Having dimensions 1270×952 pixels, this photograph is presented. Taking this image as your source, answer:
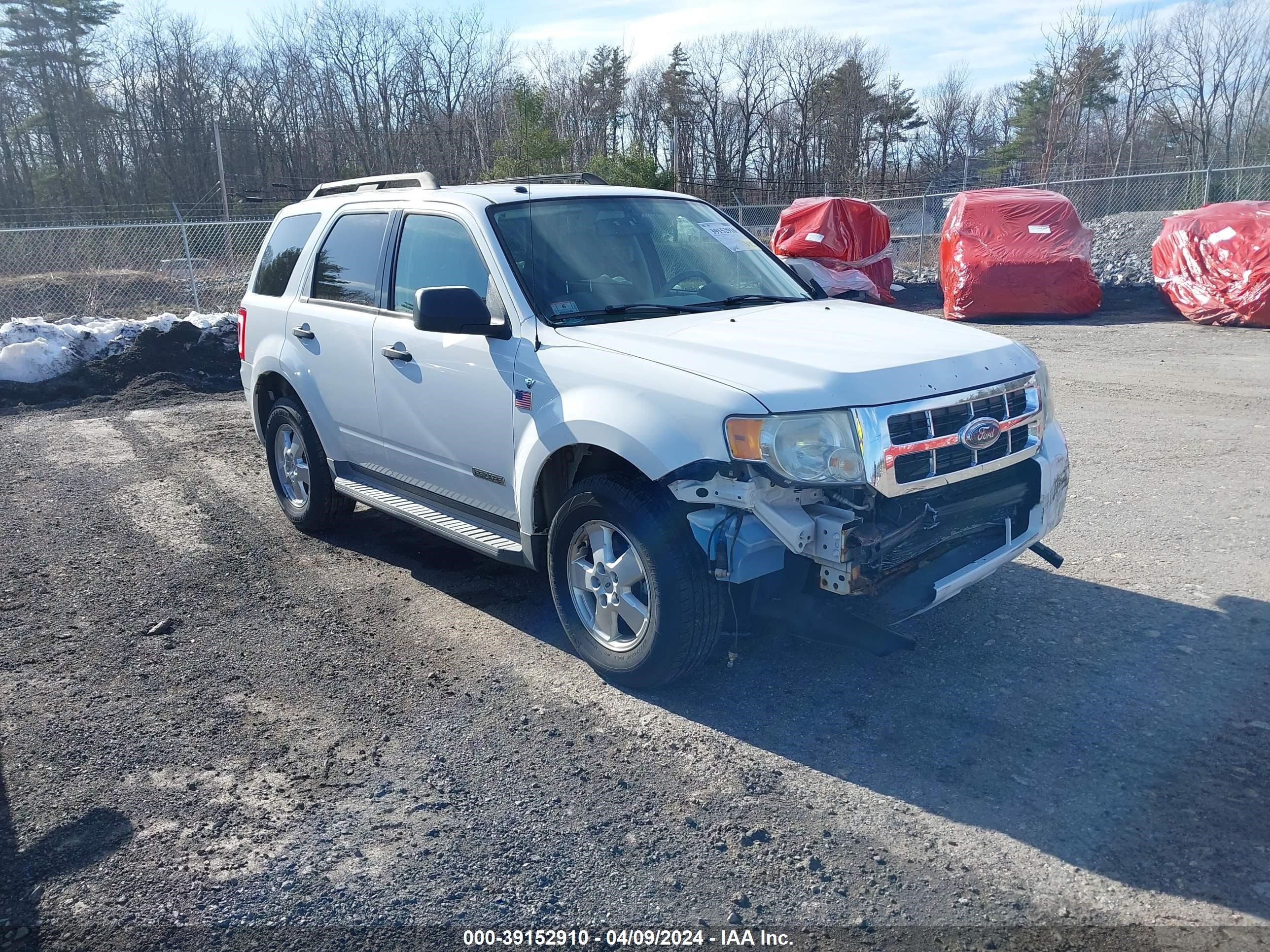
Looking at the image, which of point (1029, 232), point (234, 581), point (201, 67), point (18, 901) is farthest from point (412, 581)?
point (201, 67)

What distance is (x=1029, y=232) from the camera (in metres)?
15.8

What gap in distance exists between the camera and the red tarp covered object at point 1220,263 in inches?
554

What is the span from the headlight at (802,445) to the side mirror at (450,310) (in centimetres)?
136

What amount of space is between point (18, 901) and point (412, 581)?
9.00ft

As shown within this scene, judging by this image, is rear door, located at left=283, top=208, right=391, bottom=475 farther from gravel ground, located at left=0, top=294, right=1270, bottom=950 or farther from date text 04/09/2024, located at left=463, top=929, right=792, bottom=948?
date text 04/09/2024, located at left=463, top=929, right=792, bottom=948

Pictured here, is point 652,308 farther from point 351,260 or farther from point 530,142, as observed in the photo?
point 530,142

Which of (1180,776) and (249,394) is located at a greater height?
A: (249,394)

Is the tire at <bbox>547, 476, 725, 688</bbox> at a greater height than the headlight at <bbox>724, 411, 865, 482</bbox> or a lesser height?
lesser

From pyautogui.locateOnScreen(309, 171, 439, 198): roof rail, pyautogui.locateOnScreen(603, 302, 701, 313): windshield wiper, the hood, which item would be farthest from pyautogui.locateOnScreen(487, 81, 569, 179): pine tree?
the hood

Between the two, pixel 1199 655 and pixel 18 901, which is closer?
pixel 18 901

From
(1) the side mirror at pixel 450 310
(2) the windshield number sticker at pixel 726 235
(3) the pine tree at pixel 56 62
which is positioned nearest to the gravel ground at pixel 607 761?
(1) the side mirror at pixel 450 310

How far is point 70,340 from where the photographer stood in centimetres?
1321

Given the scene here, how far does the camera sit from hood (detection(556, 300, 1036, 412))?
11.5ft

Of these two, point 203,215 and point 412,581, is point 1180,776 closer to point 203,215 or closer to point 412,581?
point 412,581
